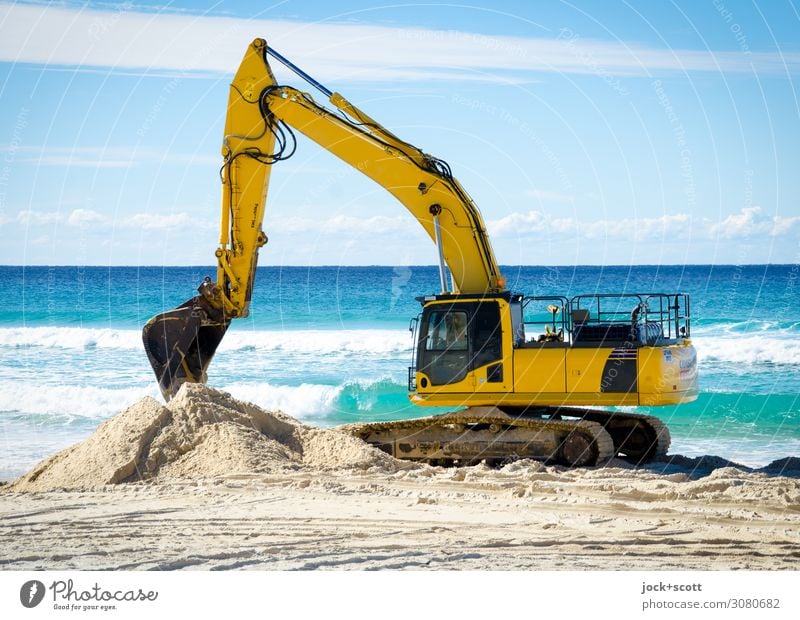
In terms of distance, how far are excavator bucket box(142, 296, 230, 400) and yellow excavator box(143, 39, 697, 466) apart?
0.02 meters

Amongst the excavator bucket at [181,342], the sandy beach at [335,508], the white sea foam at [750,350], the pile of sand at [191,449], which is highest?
the excavator bucket at [181,342]

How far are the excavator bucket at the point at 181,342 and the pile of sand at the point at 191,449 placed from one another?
0.44m

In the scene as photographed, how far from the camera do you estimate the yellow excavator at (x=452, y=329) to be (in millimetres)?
13664

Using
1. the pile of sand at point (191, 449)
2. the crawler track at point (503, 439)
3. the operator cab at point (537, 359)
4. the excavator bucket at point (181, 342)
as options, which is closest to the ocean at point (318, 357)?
the pile of sand at point (191, 449)

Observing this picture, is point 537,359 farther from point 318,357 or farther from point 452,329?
point 318,357

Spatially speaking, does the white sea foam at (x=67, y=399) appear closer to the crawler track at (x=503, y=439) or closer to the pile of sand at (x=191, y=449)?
the pile of sand at (x=191, y=449)

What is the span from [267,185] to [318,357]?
17274 mm

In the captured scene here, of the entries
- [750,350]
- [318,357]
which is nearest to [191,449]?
[318,357]

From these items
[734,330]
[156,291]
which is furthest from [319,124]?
[156,291]

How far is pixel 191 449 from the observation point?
43.7ft

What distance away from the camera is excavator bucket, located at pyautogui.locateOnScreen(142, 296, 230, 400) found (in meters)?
14.2

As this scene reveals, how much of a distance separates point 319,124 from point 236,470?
444 centimetres

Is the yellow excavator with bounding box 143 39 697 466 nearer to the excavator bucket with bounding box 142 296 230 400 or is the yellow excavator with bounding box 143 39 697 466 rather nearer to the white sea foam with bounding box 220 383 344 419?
the excavator bucket with bounding box 142 296 230 400

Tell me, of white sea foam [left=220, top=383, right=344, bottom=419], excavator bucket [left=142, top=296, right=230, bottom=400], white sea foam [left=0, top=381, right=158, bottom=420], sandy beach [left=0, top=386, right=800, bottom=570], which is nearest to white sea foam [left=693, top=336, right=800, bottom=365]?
white sea foam [left=220, top=383, right=344, bottom=419]
